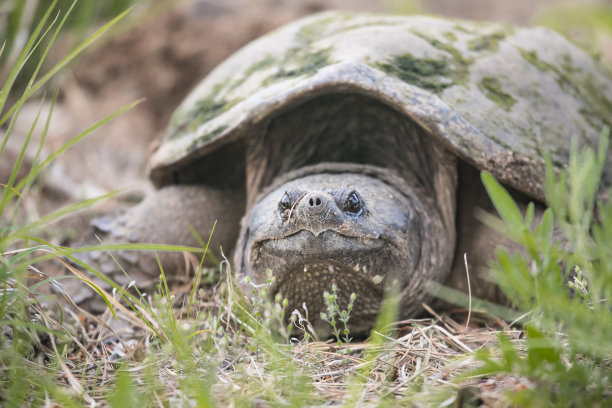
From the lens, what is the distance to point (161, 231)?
9.98 feet

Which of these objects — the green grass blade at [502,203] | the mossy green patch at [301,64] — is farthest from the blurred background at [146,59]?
the green grass blade at [502,203]

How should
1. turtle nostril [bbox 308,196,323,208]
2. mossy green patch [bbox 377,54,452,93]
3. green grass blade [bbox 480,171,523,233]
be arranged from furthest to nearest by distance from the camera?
1. mossy green patch [bbox 377,54,452,93]
2. turtle nostril [bbox 308,196,323,208]
3. green grass blade [bbox 480,171,523,233]

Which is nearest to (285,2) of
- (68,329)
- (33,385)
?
(68,329)

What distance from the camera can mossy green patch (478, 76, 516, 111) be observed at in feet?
8.92

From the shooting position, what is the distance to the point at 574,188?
1.62 metres

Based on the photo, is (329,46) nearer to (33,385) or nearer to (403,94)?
(403,94)

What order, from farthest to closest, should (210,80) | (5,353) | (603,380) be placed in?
(210,80), (5,353), (603,380)

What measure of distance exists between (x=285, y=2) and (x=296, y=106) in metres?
3.81

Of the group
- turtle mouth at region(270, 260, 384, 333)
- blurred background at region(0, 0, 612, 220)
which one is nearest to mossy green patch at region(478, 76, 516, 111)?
turtle mouth at region(270, 260, 384, 333)

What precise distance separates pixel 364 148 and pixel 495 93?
2.22ft

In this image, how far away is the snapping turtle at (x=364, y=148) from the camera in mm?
2229

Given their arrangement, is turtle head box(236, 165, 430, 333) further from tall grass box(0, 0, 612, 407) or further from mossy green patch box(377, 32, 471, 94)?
mossy green patch box(377, 32, 471, 94)

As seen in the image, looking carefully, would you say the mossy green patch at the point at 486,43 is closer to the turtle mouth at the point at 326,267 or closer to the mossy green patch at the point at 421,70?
the mossy green patch at the point at 421,70

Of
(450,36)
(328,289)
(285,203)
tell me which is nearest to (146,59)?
(450,36)
